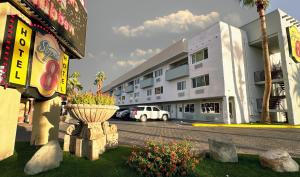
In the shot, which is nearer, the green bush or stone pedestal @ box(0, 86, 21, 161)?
stone pedestal @ box(0, 86, 21, 161)

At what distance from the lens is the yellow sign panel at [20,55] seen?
5.63 metres

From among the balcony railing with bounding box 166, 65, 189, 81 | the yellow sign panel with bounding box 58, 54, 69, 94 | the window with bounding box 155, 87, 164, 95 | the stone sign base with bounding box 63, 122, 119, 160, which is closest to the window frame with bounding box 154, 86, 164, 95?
the window with bounding box 155, 87, 164, 95

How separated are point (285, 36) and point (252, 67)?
4921 millimetres

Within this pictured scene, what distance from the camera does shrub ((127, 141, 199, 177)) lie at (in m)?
4.42

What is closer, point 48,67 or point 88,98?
point 88,98

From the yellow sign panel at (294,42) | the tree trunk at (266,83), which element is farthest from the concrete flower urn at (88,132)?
the yellow sign panel at (294,42)

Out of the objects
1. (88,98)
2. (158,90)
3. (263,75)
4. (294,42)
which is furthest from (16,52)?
(158,90)

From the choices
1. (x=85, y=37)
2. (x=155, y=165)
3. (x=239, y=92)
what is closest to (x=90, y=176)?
(x=155, y=165)

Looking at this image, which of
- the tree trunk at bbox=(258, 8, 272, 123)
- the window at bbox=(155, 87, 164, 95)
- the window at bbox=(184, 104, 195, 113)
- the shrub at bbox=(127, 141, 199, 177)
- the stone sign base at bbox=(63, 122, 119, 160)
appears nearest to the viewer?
the shrub at bbox=(127, 141, 199, 177)

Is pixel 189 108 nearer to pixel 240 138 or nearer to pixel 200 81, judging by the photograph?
pixel 200 81

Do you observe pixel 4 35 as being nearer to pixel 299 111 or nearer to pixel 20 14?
pixel 20 14

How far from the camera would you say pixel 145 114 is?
77.1 feet

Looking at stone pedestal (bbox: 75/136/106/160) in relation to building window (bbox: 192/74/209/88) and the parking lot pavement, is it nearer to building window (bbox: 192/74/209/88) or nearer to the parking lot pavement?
the parking lot pavement

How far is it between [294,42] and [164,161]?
75.3 ft
